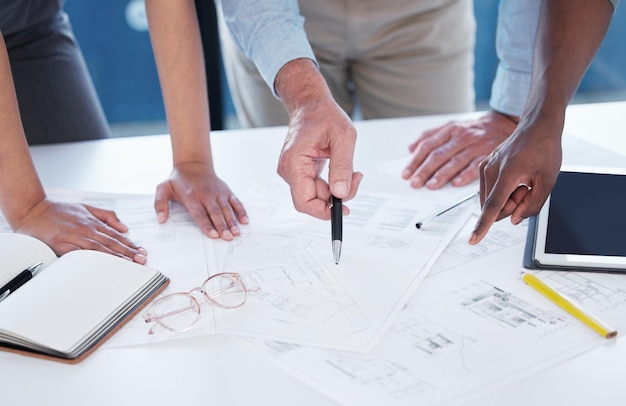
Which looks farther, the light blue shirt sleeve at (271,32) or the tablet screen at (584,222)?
the light blue shirt sleeve at (271,32)

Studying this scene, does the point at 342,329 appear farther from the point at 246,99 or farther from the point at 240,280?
the point at 246,99

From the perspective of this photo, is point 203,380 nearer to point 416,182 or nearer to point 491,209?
point 491,209

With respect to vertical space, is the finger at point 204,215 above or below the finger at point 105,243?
below

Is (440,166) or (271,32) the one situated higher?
(271,32)

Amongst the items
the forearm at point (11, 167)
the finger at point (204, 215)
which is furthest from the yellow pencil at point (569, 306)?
the forearm at point (11, 167)

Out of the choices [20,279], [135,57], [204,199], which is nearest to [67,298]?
[20,279]

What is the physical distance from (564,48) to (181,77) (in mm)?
663

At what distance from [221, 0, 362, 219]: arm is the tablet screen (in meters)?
0.28

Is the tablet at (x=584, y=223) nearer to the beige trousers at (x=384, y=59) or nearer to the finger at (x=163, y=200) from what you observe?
the finger at (x=163, y=200)

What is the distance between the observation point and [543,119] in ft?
3.26

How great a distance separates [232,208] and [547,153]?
1.64ft

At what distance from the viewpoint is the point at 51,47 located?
1487 millimetres

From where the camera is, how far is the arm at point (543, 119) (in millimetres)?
938

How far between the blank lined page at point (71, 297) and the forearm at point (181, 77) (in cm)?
36
